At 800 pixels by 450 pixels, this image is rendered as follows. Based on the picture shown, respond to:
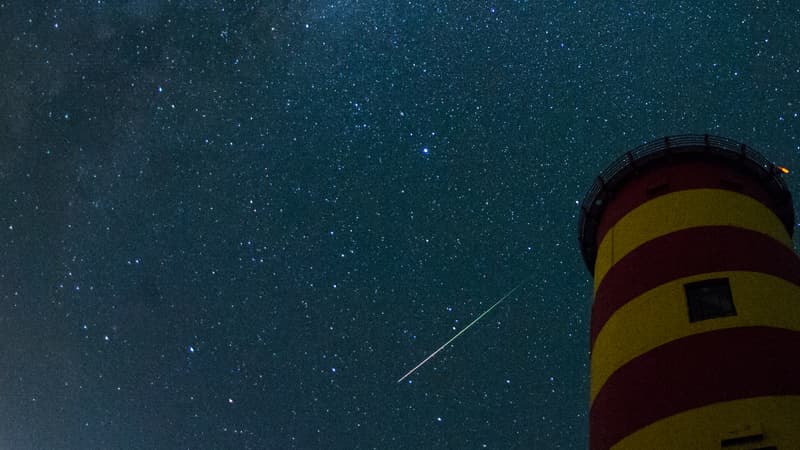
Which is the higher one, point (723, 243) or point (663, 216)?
point (663, 216)

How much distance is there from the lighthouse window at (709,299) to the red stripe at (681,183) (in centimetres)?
295

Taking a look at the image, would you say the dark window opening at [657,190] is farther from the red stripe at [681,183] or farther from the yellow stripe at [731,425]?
the yellow stripe at [731,425]

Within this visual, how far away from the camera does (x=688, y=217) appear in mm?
15648

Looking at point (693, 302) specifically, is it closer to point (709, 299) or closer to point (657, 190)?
point (709, 299)

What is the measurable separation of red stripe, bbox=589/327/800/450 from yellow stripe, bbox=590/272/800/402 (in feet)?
0.64

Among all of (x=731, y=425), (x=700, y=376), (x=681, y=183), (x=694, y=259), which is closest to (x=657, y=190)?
(x=681, y=183)

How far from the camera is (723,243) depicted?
1486 cm

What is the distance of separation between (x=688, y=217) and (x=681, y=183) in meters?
A: 1.29

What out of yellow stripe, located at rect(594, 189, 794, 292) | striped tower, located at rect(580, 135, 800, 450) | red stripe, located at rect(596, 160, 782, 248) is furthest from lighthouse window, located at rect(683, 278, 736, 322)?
red stripe, located at rect(596, 160, 782, 248)

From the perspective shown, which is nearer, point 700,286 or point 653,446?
point 653,446

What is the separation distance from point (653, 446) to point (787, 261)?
537 cm

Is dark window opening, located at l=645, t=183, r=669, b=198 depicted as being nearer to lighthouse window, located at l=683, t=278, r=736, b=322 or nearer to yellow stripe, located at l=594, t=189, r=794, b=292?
yellow stripe, located at l=594, t=189, r=794, b=292

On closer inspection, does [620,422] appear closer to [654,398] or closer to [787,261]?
[654,398]

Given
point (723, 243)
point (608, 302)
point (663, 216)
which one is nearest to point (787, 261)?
point (723, 243)
